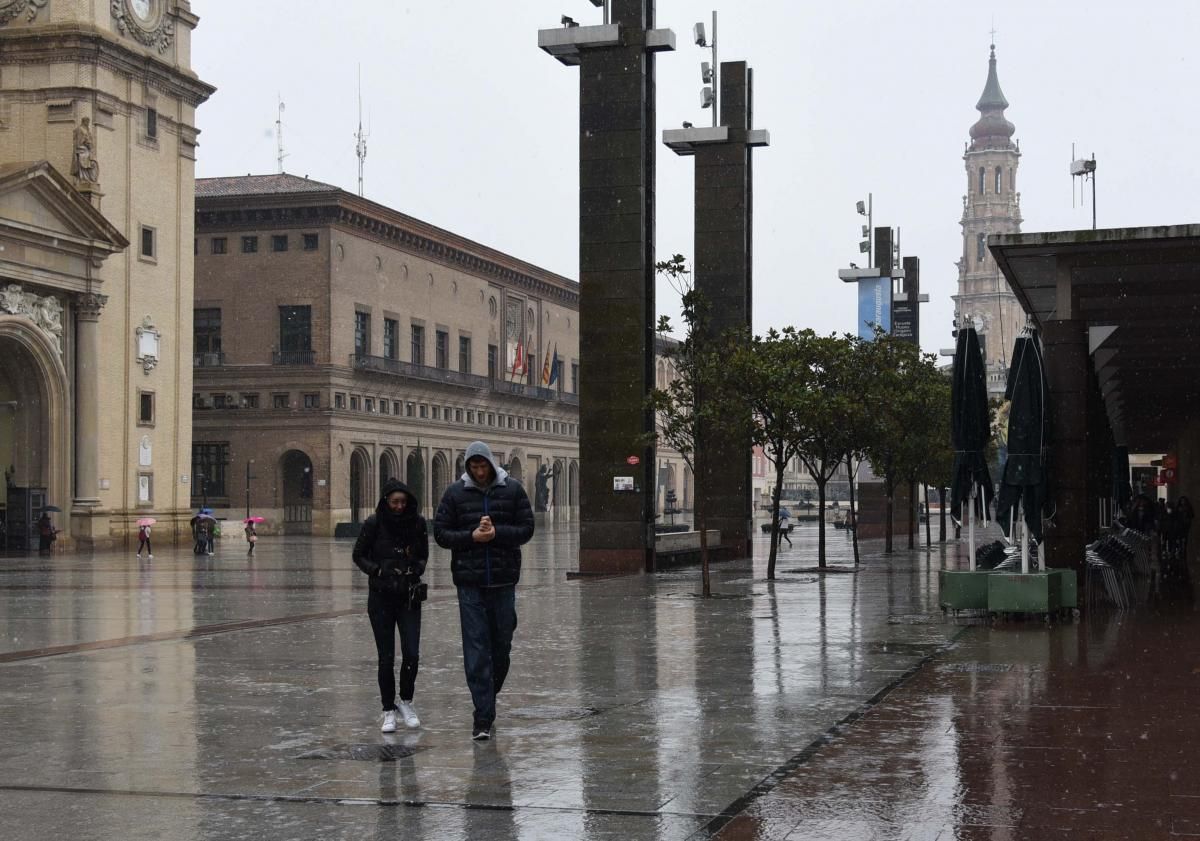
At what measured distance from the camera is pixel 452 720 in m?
10.4

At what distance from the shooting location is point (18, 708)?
1111 cm

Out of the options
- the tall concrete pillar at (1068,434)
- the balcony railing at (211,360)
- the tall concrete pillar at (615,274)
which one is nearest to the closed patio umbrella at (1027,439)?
the tall concrete pillar at (1068,434)

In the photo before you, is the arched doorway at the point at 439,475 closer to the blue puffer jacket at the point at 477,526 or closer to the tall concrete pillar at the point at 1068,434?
the tall concrete pillar at the point at 1068,434

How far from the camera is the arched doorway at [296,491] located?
79875 millimetres

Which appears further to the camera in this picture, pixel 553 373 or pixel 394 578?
pixel 553 373

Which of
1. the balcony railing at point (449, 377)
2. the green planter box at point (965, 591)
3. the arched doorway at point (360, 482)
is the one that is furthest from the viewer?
the balcony railing at point (449, 377)

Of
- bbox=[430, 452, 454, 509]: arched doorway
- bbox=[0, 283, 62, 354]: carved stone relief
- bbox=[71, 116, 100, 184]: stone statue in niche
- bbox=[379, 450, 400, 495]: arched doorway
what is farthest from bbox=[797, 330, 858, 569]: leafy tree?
bbox=[430, 452, 454, 509]: arched doorway

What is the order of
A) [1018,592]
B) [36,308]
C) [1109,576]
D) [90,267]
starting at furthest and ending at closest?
[90,267], [36,308], [1109,576], [1018,592]

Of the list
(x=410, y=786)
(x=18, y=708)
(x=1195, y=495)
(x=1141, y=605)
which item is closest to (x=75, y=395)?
(x=1195, y=495)

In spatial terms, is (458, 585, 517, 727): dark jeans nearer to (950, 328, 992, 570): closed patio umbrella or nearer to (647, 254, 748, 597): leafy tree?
(950, 328, 992, 570): closed patio umbrella

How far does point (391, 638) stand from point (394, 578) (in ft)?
1.28

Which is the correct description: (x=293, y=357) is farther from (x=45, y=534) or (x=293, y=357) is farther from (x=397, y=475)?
(x=45, y=534)

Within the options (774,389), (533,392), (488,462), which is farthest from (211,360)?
(488,462)

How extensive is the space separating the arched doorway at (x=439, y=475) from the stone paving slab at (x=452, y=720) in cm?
7047
